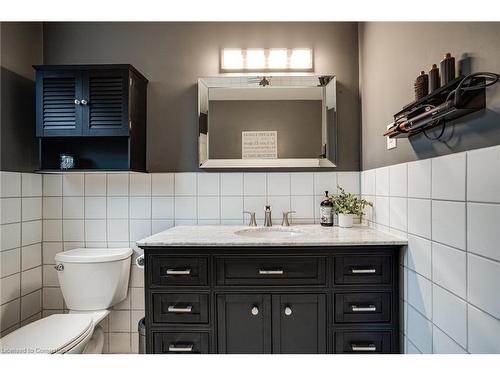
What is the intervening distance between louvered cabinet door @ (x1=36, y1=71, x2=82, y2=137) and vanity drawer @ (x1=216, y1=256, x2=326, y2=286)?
4.01 ft

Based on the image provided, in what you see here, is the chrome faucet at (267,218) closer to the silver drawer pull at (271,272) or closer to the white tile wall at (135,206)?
the white tile wall at (135,206)

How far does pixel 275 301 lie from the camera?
4.38 ft

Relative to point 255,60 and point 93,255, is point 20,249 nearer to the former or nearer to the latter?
point 93,255

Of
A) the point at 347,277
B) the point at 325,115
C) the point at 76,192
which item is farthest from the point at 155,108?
the point at 347,277

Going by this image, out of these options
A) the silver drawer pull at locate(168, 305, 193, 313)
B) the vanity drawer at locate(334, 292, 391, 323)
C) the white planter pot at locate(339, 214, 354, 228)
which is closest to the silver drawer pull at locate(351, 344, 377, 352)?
the vanity drawer at locate(334, 292, 391, 323)

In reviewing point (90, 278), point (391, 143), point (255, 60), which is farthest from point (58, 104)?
point (391, 143)

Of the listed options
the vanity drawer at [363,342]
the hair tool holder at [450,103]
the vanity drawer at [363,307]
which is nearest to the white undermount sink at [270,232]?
the vanity drawer at [363,307]

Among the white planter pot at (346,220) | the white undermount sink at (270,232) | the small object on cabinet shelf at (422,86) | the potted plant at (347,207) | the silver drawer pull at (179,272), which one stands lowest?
the silver drawer pull at (179,272)

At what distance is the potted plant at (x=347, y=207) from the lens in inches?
69.3

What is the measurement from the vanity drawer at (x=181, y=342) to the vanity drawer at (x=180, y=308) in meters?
0.06

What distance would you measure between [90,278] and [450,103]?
1.91 meters

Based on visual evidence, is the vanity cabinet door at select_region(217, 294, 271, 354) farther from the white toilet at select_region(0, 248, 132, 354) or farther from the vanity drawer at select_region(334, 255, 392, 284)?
the white toilet at select_region(0, 248, 132, 354)

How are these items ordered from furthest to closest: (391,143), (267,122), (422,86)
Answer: (267,122), (391,143), (422,86)

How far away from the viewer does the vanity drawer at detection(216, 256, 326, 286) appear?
134cm
